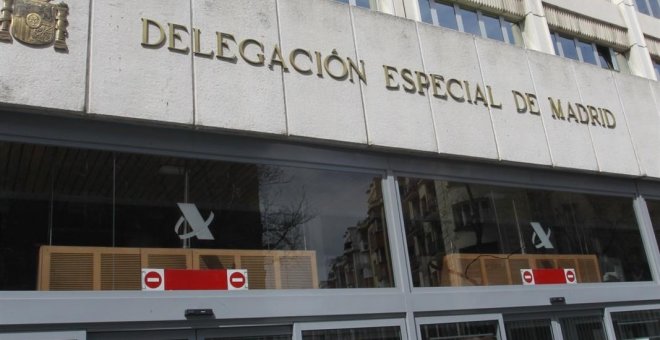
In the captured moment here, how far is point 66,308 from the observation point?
4594 mm

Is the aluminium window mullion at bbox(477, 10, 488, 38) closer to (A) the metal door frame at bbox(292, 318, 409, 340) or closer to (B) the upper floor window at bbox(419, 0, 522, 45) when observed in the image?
(B) the upper floor window at bbox(419, 0, 522, 45)

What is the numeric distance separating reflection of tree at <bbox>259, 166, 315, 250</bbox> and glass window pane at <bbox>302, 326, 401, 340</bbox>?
0.84 m

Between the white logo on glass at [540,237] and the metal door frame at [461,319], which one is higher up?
the white logo on glass at [540,237]

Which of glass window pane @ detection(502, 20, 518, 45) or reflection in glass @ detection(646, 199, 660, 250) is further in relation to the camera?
glass window pane @ detection(502, 20, 518, 45)

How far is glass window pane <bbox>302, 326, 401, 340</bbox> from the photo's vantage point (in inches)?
219

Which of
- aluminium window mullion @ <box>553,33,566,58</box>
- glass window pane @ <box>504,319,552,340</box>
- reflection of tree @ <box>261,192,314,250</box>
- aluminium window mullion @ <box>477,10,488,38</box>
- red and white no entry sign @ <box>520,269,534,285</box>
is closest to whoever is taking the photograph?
reflection of tree @ <box>261,192,314,250</box>

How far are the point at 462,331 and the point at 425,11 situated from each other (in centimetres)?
454

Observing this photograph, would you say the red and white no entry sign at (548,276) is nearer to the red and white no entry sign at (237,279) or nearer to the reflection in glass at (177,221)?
the reflection in glass at (177,221)

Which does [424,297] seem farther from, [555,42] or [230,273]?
[555,42]

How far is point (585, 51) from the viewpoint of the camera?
10.7 metres

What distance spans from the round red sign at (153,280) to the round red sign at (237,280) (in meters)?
0.64

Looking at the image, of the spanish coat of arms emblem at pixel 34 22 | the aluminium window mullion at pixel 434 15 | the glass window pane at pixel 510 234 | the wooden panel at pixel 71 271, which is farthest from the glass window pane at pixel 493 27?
the wooden panel at pixel 71 271

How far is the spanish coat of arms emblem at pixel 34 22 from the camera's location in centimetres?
482

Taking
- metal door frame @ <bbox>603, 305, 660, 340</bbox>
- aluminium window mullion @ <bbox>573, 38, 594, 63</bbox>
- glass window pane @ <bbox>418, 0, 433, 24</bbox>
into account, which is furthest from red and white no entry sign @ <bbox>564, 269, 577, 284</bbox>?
aluminium window mullion @ <bbox>573, 38, 594, 63</bbox>
